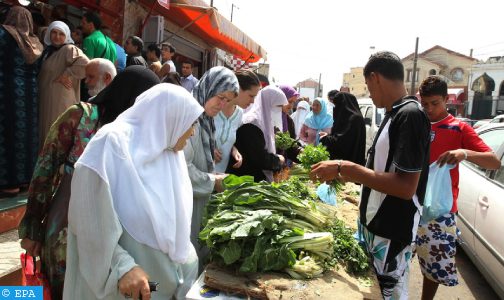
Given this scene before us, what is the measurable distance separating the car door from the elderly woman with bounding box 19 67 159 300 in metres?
3.68

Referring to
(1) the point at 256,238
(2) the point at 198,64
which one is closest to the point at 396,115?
(1) the point at 256,238

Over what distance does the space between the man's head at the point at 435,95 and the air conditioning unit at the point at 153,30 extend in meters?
5.96

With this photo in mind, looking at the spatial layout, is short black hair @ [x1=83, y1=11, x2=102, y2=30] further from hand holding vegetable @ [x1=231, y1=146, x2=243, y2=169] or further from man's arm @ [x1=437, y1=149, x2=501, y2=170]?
man's arm @ [x1=437, y1=149, x2=501, y2=170]

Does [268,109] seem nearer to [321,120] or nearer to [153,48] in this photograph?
[321,120]

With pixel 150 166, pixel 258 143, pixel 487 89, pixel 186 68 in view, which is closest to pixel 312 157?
pixel 258 143

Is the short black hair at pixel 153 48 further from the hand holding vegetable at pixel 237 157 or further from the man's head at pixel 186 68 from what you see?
the hand holding vegetable at pixel 237 157

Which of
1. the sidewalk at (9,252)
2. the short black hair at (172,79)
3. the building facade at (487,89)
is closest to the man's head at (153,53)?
the short black hair at (172,79)

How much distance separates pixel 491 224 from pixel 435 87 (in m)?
1.58

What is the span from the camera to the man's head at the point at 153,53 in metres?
6.57

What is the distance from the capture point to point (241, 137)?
3.44m

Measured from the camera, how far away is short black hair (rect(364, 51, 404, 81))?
2.16 meters

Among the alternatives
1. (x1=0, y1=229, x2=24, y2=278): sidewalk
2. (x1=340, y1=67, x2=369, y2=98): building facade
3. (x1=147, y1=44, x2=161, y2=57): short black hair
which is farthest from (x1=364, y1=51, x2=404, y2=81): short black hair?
(x1=340, y1=67, x2=369, y2=98): building facade

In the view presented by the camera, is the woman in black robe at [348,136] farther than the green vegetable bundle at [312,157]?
Yes

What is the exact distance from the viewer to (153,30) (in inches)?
311
